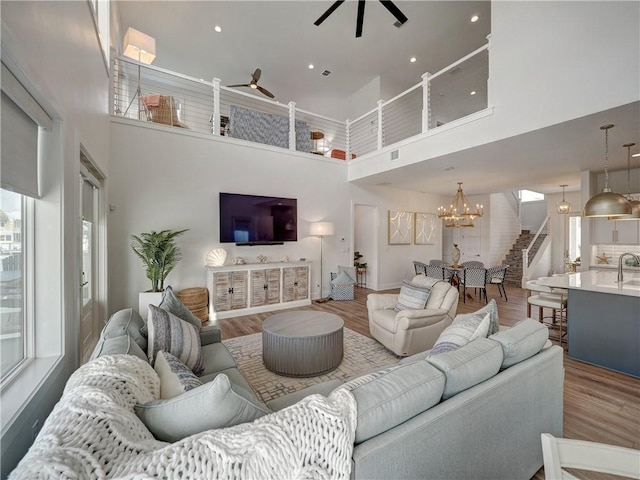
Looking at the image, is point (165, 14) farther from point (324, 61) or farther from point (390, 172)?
point (390, 172)

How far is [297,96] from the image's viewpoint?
7.44 meters

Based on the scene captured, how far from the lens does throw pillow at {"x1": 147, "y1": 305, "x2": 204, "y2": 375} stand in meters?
1.73

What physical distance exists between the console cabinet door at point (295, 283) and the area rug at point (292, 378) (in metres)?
1.43

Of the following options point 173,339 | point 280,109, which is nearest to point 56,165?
point 173,339

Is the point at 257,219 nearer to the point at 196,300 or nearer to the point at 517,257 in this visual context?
the point at 196,300

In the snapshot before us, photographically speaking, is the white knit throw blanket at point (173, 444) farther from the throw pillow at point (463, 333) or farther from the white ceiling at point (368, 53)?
the white ceiling at point (368, 53)

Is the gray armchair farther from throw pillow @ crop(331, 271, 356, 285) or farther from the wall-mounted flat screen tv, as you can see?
the wall-mounted flat screen tv

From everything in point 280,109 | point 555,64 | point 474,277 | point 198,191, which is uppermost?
point 280,109

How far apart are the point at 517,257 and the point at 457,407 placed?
927 centimetres

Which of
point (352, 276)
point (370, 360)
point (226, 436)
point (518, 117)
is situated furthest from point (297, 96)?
point (226, 436)

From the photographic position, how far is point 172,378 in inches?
49.4

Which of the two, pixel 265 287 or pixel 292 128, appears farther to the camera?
pixel 292 128

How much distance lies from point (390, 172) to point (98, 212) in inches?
184

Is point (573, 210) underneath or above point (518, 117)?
underneath
